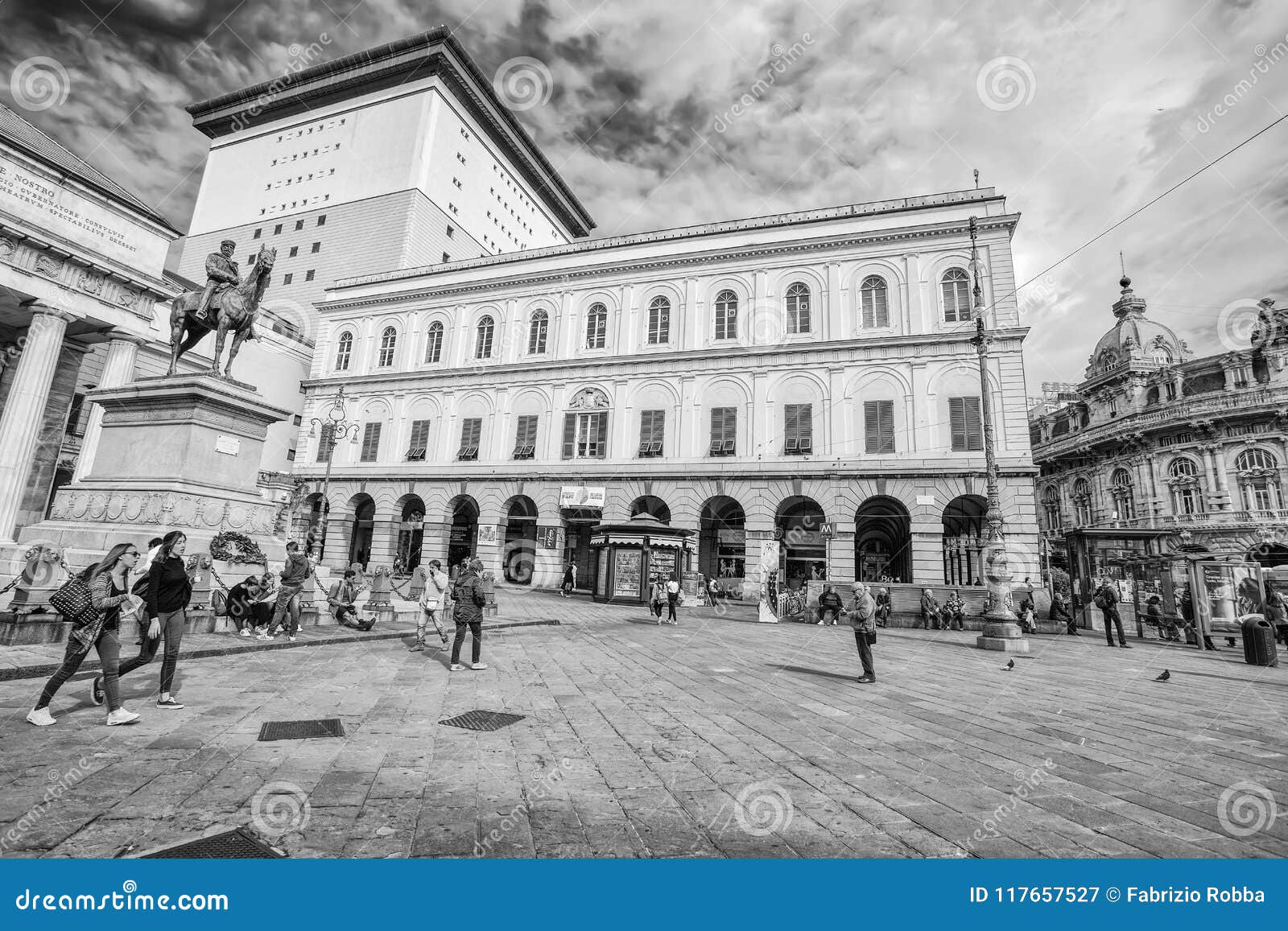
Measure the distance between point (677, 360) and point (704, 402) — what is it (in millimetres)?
2462

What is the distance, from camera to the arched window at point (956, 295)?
25047 millimetres

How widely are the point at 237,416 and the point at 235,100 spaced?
2577 inches

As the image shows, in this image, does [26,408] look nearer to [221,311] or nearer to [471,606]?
[221,311]

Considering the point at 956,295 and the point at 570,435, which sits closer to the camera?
the point at 956,295

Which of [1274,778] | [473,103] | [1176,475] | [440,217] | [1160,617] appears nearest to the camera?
[1274,778]

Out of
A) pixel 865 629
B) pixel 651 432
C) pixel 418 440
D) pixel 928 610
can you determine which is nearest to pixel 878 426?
pixel 928 610

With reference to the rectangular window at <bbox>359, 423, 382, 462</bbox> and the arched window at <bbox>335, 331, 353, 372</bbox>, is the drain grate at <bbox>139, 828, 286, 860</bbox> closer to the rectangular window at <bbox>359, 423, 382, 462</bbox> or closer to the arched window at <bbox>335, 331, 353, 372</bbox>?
the rectangular window at <bbox>359, 423, 382, 462</bbox>

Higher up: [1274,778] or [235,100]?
[235,100]

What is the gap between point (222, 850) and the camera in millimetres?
2529

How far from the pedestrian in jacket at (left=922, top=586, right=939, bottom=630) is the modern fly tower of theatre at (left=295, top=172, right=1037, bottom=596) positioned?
154 inches

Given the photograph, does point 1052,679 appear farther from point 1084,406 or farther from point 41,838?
point 1084,406

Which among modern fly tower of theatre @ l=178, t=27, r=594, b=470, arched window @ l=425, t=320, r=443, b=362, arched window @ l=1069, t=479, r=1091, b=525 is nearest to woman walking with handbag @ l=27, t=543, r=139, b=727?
arched window @ l=425, t=320, r=443, b=362

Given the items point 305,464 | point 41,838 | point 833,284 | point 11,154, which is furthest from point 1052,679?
point 305,464

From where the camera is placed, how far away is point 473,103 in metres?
49.5
